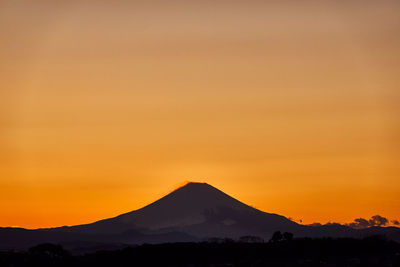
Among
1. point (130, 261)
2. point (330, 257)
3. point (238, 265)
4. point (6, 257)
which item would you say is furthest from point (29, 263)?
point (330, 257)

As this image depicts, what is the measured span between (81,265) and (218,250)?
23.3m

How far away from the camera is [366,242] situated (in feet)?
521

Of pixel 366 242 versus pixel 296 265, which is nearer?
pixel 296 265

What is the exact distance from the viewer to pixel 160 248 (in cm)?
15850

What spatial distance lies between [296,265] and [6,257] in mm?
43802

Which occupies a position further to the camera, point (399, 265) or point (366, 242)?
point (366, 242)

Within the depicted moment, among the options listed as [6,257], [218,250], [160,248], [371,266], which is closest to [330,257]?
[371,266]

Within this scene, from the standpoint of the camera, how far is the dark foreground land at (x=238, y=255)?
5714 inches

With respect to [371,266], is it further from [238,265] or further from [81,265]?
[81,265]

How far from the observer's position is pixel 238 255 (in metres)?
153

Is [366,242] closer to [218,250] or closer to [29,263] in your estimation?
[218,250]

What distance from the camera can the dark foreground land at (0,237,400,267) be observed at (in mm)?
145125

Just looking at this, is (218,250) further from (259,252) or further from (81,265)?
(81,265)

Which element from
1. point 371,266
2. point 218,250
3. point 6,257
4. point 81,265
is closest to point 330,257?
point 371,266
